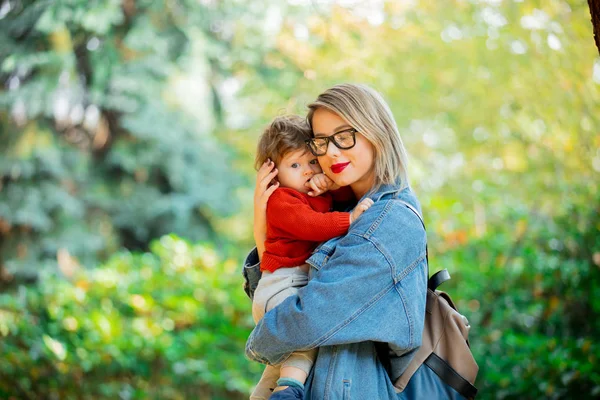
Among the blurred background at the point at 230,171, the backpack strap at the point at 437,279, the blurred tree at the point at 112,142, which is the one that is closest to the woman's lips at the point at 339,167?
the backpack strap at the point at 437,279

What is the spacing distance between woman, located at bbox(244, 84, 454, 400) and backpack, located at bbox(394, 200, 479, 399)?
0.03m

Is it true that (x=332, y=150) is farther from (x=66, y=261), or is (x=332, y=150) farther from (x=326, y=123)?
(x=66, y=261)

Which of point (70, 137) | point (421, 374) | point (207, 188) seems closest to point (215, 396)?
point (421, 374)

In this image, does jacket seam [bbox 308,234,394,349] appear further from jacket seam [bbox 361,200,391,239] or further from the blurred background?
the blurred background

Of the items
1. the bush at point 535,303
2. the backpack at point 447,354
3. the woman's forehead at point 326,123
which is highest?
the woman's forehead at point 326,123

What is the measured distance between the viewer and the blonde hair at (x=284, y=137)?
2492 millimetres

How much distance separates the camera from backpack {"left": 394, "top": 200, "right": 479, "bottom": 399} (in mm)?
2271

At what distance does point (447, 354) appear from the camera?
230 centimetres

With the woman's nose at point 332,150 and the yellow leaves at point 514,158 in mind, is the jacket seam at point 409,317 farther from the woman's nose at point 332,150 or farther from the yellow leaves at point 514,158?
the yellow leaves at point 514,158

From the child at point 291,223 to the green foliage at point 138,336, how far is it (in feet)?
8.66

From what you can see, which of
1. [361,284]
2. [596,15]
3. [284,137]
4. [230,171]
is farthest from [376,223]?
[230,171]

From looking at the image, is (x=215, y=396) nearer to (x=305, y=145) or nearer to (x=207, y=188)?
(x=305, y=145)

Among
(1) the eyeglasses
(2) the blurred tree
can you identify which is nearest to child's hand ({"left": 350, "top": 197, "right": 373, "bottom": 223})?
(1) the eyeglasses

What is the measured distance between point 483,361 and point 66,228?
5.85 m
